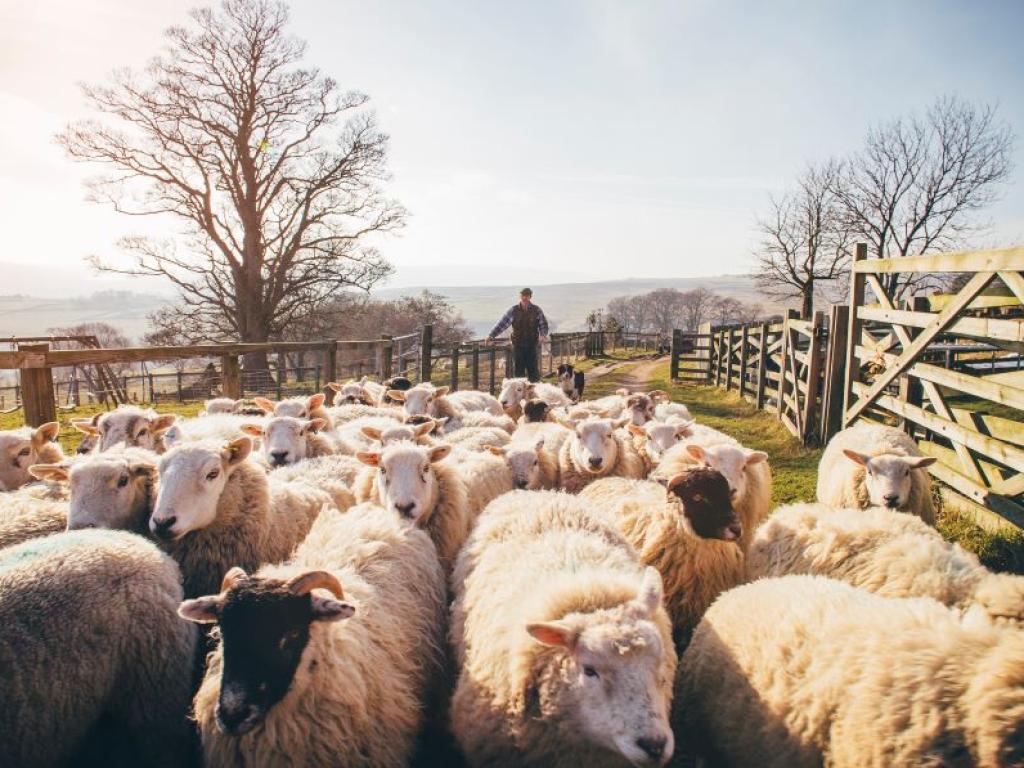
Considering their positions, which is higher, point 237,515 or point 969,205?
point 969,205

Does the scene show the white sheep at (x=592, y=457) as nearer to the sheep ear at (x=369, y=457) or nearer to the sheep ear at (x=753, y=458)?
the sheep ear at (x=753, y=458)

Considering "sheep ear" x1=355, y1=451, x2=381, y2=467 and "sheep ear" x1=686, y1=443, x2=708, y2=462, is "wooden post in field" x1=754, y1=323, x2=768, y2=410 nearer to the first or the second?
"sheep ear" x1=686, y1=443, x2=708, y2=462

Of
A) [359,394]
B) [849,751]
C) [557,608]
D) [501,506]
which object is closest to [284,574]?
[557,608]

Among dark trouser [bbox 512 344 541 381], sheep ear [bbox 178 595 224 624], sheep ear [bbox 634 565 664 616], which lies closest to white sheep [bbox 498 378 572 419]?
dark trouser [bbox 512 344 541 381]

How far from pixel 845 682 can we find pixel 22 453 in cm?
559

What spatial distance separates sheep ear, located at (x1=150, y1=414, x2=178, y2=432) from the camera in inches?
201

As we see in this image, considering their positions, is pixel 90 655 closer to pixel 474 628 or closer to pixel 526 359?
pixel 474 628

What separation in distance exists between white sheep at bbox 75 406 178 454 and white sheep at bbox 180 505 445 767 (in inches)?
112

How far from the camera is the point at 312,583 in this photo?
229 cm

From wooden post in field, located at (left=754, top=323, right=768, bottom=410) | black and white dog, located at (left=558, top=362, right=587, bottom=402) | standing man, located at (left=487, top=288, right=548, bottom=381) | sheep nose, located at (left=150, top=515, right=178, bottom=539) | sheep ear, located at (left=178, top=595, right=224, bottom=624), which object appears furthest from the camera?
black and white dog, located at (left=558, top=362, right=587, bottom=402)

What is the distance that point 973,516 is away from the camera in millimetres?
5039

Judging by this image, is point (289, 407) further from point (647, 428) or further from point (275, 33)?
point (275, 33)

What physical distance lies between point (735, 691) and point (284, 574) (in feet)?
6.52

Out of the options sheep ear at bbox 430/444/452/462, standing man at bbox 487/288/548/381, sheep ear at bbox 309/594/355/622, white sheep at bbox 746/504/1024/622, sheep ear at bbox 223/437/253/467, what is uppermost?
standing man at bbox 487/288/548/381
